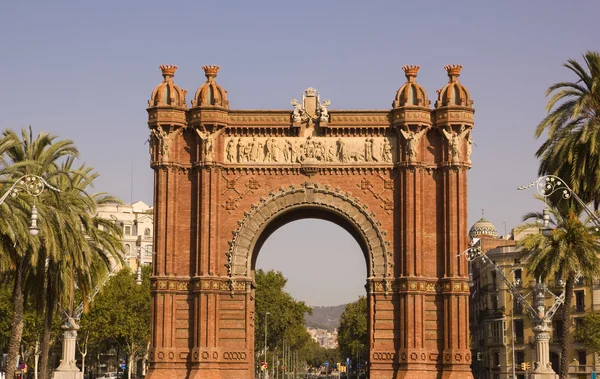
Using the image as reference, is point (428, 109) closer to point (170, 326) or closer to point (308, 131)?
point (308, 131)

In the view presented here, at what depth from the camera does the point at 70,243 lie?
45.7m

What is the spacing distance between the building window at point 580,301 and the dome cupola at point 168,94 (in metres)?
49.9

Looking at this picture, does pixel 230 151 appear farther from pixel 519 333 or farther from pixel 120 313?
Answer: pixel 519 333

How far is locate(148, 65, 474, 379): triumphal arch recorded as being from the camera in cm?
5594

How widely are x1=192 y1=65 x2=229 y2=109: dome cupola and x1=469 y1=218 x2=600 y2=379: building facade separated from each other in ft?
125

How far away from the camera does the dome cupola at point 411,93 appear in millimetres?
57344

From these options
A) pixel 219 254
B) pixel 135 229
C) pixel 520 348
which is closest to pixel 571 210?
pixel 219 254

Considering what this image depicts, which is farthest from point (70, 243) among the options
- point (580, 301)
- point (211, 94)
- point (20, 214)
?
point (580, 301)

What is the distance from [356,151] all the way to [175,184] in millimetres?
9652

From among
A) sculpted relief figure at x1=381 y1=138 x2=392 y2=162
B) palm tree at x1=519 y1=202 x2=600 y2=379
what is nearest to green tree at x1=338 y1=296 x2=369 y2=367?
sculpted relief figure at x1=381 y1=138 x2=392 y2=162

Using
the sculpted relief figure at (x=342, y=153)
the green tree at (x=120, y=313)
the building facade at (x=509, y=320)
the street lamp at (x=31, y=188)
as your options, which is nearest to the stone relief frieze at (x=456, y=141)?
the sculpted relief figure at (x=342, y=153)

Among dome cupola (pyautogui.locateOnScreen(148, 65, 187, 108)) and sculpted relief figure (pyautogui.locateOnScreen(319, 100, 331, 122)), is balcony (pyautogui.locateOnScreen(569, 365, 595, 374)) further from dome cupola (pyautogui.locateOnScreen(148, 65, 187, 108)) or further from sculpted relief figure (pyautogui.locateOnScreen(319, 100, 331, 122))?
dome cupola (pyautogui.locateOnScreen(148, 65, 187, 108))

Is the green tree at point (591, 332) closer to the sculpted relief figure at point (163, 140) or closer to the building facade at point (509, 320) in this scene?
the building facade at point (509, 320)

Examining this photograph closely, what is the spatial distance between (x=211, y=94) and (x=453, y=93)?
12711mm
